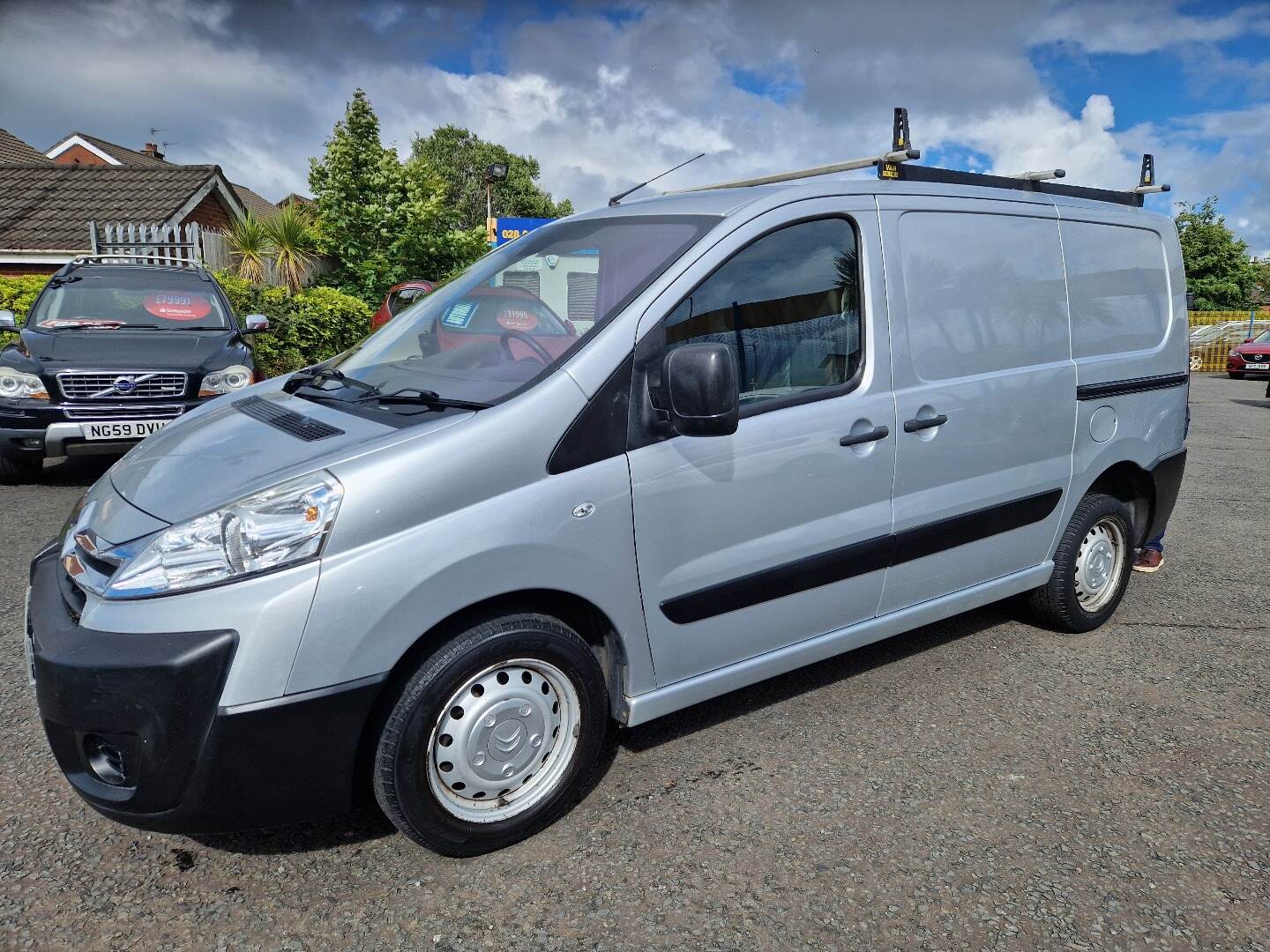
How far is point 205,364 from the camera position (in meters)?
6.71

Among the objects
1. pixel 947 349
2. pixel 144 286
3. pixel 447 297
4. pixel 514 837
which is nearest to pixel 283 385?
pixel 447 297

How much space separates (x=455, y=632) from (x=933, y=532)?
1.83 metres

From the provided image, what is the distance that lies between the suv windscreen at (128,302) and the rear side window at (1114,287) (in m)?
6.36

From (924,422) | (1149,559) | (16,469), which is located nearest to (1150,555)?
(1149,559)

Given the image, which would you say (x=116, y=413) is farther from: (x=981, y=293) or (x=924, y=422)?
(x=981, y=293)

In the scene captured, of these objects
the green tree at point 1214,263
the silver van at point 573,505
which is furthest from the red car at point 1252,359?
the silver van at point 573,505

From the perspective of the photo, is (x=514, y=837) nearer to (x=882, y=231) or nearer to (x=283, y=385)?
(x=283, y=385)

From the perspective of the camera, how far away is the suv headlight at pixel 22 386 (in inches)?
251

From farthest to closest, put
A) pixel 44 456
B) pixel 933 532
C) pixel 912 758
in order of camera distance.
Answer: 1. pixel 44 456
2. pixel 933 532
3. pixel 912 758

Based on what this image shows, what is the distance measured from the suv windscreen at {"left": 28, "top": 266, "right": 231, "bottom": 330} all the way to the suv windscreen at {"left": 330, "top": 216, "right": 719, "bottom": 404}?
473 cm

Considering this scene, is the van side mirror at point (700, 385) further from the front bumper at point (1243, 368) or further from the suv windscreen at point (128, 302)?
the front bumper at point (1243, 368)

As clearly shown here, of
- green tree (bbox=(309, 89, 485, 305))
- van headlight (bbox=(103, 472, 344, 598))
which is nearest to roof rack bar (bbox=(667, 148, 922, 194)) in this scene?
van headlight (bbox=(103, 472, 344, 598))

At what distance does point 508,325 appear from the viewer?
3.04 meters

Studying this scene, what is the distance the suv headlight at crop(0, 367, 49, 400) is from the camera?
6.38 m
